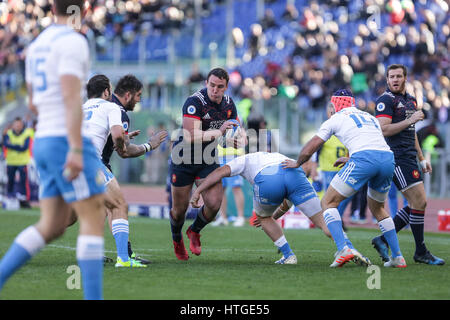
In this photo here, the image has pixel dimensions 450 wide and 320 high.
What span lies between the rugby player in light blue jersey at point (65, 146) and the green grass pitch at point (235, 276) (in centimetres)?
101

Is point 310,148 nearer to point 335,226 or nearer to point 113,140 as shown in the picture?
point 335,226

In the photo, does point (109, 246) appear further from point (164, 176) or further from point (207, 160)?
point (164, 176)

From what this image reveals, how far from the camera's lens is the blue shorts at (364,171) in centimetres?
826


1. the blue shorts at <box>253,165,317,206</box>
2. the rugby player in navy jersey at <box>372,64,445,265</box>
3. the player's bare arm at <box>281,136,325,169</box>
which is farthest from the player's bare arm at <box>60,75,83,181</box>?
the rugby player in navy jersey at <box>372,64,445,265</box>

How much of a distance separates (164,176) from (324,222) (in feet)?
73.2

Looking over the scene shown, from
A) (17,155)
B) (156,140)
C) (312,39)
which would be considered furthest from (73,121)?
(312,39)

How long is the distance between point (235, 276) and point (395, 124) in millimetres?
2858

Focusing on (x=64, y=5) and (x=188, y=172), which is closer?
(x=64, y=5)

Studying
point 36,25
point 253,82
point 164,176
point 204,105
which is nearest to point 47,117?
point 204,105

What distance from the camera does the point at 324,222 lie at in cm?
892

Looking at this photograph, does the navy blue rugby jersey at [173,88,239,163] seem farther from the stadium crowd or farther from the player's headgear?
the stadium crowd

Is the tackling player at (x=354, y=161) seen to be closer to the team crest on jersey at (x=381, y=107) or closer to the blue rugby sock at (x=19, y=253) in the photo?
the team crest on jersey at (x=381, y=107)

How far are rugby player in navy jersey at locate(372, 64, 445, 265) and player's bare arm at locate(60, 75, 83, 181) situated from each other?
4.92 meters

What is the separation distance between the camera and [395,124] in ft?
30.3
